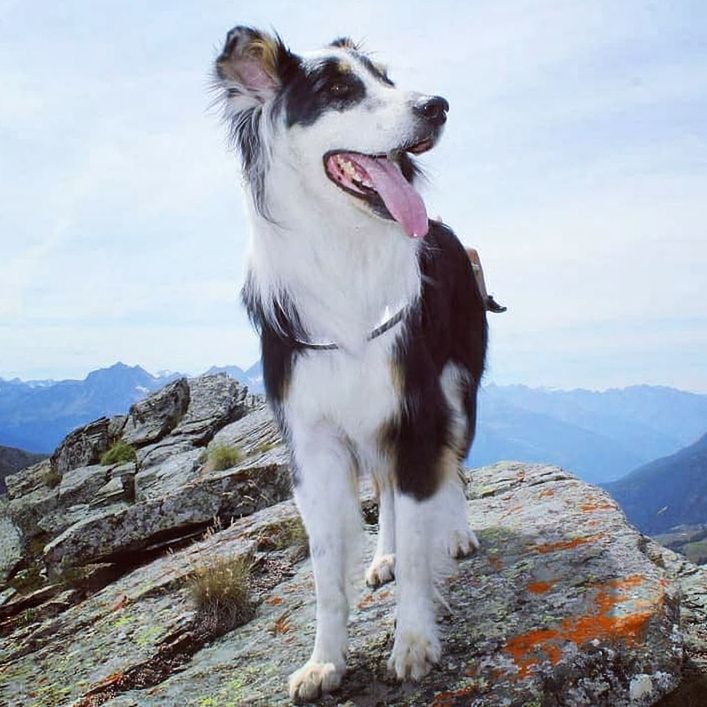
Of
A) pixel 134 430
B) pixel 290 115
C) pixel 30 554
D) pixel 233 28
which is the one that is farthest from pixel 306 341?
pixel 134 430

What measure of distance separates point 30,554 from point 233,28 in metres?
9.66

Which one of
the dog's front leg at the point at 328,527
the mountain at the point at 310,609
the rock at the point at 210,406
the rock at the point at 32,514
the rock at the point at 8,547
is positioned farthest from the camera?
the rock at the point at 210,406

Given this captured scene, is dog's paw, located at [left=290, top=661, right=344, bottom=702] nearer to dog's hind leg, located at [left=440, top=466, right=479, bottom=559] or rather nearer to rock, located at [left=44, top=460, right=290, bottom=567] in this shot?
dog's hind leg, located at [left=440, top=466, right=479, bottom=559]

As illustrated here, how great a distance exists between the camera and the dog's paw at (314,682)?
11.7 ft

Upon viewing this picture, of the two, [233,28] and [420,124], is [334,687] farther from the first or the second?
[233,28]

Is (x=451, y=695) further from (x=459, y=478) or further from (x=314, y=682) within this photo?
(x=459, y=478)

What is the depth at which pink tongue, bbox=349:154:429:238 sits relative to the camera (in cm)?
350

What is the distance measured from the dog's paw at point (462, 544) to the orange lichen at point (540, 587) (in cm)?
66

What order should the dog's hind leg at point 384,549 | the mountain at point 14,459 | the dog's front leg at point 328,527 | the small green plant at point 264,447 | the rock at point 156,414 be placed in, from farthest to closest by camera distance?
the mountain at point 14,459
the rock at point 156,414
the small green plant at point 264,447
the dog's hind leg at point 384,549
the dog's front leg at point 328,527

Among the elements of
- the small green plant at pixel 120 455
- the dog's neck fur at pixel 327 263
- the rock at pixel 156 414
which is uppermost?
the dog's neck fur at pixel 327 263

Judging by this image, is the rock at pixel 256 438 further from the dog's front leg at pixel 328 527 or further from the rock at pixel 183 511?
the dog's front leg at pixel 328 527

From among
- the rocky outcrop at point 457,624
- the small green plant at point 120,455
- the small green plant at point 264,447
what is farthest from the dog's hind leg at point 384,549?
the small green plant at point 120,455

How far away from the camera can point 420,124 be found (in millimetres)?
3434

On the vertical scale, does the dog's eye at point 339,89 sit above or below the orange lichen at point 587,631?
above
